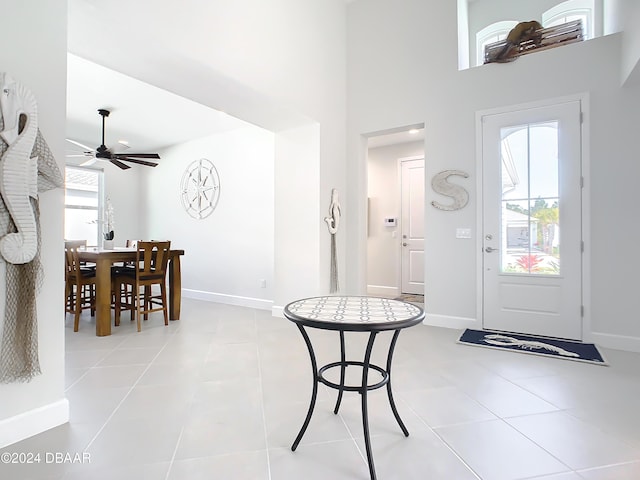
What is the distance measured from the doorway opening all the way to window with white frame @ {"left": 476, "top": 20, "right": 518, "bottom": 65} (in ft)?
5.08

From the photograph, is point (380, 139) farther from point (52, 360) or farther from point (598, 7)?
point (52, 360)

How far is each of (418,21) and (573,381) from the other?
3959 mm

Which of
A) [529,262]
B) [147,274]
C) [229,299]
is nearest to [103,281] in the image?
[147,274]

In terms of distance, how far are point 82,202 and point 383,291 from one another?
582 centimetres

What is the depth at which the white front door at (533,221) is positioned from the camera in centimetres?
329

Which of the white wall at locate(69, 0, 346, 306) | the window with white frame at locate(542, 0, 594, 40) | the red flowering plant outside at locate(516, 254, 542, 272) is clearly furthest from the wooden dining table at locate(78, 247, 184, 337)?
Result: the window with white frame at locate(542, 0, 594, 40)

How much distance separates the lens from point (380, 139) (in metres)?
5.89

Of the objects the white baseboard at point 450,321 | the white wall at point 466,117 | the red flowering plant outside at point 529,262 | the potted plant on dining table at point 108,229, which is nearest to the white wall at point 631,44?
the white wall at point 466,117

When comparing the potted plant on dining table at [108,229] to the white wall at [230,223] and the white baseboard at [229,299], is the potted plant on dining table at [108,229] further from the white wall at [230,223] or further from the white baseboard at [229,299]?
the white baseboard at [229,299]

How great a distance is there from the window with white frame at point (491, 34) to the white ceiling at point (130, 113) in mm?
3305

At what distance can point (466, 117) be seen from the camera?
3.79 meters

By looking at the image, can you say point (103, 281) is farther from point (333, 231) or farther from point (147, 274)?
point (333, 231)

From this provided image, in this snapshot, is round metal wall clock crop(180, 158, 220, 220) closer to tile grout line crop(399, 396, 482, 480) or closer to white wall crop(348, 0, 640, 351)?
white wall crop(348, 0, 640, 351)

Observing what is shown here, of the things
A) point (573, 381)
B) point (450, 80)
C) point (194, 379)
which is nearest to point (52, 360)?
point (194, 379)
